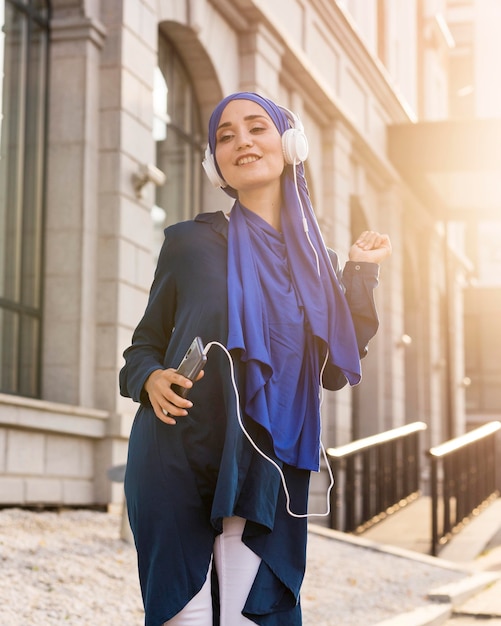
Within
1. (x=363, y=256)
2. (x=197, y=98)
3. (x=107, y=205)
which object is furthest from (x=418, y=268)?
(x=363, y=256)

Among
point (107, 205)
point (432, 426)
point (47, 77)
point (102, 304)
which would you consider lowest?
point (432, 426)

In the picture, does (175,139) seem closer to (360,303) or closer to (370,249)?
(370,249)

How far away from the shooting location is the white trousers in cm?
245

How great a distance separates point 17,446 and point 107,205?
7.63 ft

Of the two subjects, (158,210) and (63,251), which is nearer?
(63,251)

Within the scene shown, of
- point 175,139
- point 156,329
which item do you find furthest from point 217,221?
point 175,139

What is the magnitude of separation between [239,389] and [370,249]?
571mm

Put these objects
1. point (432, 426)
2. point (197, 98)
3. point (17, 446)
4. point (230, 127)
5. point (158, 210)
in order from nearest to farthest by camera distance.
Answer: point (230, 127)
point (17, 446)
point (158, 210)
point (197, 98)
point (432, 426)

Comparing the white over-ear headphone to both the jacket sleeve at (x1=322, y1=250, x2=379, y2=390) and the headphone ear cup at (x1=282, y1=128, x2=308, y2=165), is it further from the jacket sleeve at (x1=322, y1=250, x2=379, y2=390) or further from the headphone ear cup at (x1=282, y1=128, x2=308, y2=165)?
the jacket sleeve at (x1=322, y1=250, x2=379, y2=390)

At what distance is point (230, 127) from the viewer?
2.75 metres

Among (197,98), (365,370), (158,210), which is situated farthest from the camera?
(365,370)

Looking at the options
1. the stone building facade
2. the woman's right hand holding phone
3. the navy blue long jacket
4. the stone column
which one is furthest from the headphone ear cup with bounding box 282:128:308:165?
the stone column

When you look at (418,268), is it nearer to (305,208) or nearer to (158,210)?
(158,210)

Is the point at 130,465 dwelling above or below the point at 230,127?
below
